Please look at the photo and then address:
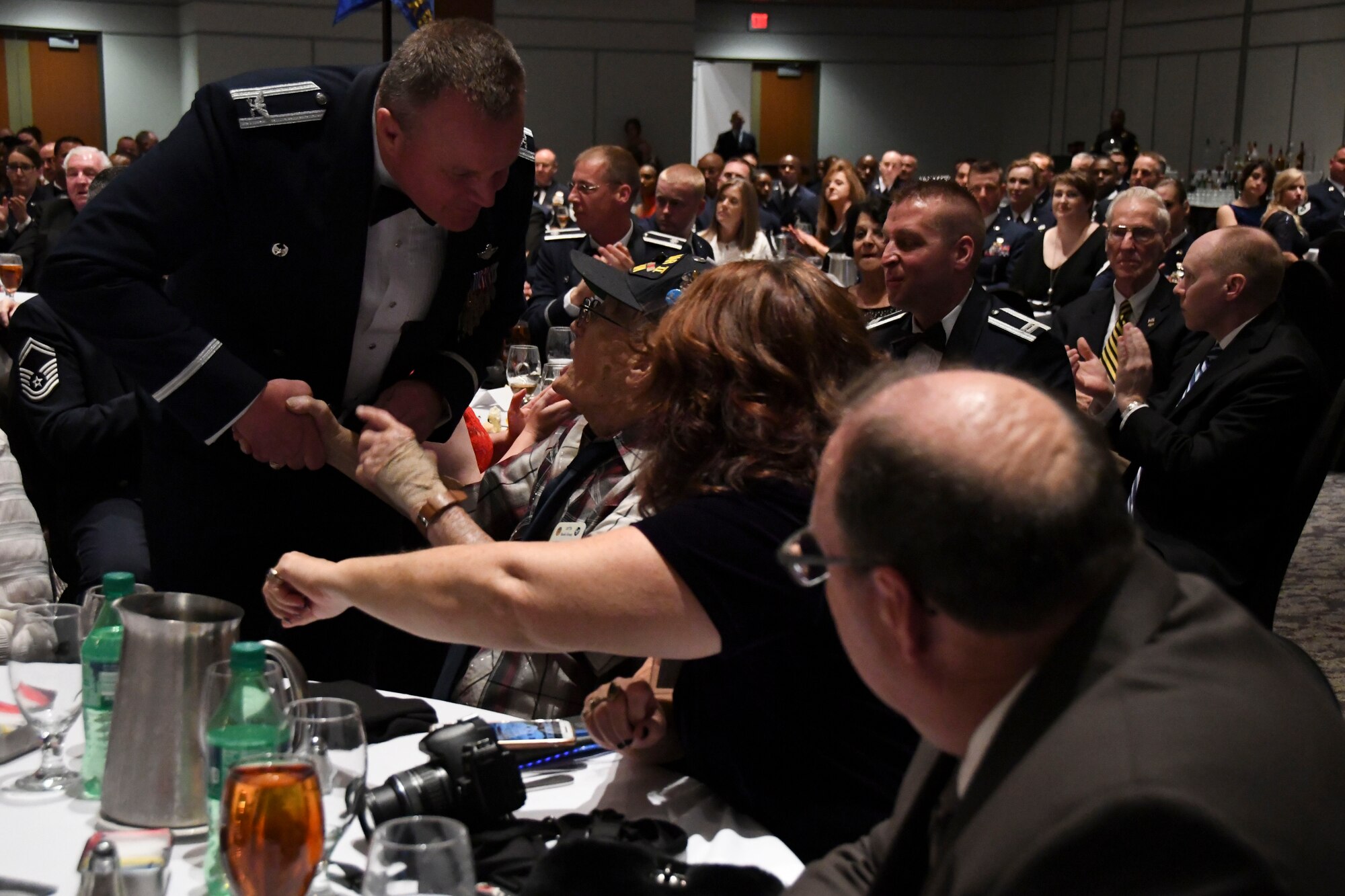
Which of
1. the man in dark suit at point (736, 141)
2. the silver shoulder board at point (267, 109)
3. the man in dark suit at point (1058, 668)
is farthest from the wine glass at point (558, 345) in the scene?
the man in dark suit at point (736, 141)

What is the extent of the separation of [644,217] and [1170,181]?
12.6 feet

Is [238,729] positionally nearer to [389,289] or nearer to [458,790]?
[458,790]

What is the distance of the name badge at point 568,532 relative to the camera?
208 centimetres

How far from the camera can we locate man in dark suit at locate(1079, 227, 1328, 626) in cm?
362

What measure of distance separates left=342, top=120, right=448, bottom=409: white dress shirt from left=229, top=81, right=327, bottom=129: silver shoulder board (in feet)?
0.70

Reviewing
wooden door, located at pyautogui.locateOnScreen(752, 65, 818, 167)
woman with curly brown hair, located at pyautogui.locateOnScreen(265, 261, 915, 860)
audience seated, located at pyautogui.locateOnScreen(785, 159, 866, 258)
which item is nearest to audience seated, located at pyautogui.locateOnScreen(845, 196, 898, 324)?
audience seated, located at pyautogui.locateOnScreen(785, 159, 866, 258)

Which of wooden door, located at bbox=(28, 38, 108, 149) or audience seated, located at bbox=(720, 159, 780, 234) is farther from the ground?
wooden door, located at bbox=(28, 38, 108, 149)

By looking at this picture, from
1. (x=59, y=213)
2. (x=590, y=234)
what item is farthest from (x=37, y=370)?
(x=59, y=213)

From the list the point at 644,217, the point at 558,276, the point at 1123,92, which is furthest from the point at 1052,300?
the point at 1123,92

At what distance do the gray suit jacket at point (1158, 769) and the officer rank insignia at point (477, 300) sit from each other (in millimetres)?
1662

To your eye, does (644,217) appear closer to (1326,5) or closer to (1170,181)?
(1170,181)

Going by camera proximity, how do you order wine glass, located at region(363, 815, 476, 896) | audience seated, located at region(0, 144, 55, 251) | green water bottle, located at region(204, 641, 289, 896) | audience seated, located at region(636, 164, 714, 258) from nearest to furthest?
wine glass, located at region(363, 815, 476, 896) < green water bottle, located at region(204, 641, 289, 896) < audience seated, located at region(636, 164, 714, 258) < audience seated, located at region(0, 144, 55, 251)

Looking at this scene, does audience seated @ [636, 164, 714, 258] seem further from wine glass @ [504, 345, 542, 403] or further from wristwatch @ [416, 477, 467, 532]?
wristwatch @ [416, 477, 467, 532]

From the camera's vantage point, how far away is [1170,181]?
290 inches
